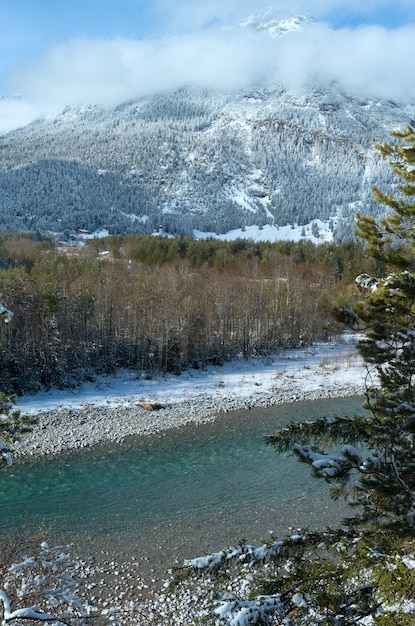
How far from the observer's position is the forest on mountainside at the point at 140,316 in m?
32.2

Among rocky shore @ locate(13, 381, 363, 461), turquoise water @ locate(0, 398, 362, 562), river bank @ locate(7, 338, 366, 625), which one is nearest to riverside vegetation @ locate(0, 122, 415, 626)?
river bank @ locate(7, 338, 366, 625)

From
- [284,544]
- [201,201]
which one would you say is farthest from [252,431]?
[201,201]

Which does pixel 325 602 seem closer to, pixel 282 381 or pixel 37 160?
pixel 282 381

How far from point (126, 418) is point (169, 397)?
4.79 metres

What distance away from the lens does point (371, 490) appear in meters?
5.08

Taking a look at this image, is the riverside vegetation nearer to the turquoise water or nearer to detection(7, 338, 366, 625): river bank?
detection(7, 338, 366, 625): river bank

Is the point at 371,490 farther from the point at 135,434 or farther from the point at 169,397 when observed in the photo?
the point at 169,397

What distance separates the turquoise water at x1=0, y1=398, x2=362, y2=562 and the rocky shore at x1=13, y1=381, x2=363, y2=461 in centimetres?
122

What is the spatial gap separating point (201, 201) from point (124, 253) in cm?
12392

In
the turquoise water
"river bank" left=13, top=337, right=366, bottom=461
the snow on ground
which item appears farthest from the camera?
the snow on ground

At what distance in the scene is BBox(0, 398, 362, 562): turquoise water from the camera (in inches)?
620

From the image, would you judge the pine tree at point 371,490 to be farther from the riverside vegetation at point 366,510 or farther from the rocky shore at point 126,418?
the rocky shore at point 126,418

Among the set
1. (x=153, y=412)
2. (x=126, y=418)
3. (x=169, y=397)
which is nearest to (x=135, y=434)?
(x=126, y=418)

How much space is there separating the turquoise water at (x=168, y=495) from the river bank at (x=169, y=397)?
1.85m
